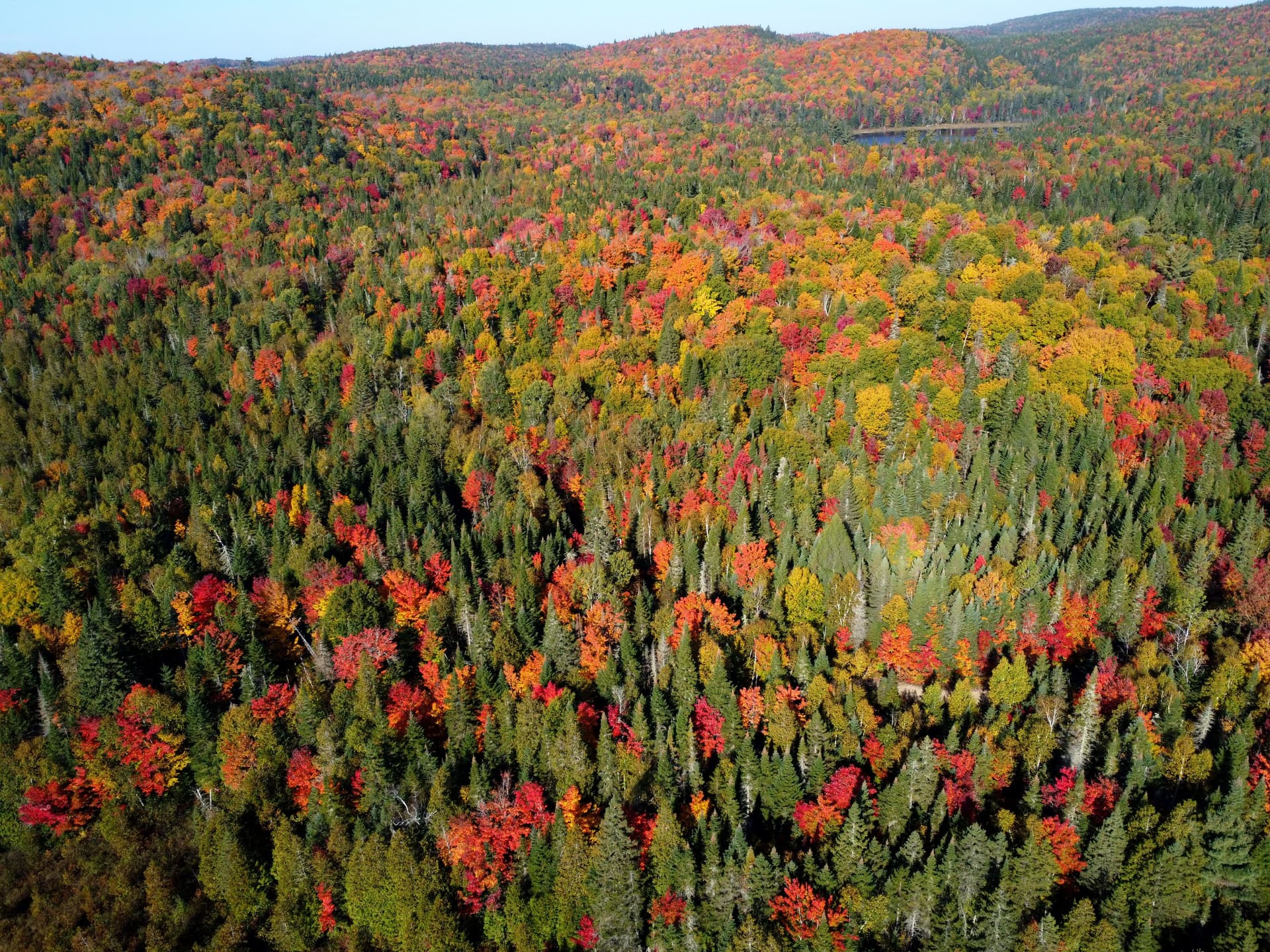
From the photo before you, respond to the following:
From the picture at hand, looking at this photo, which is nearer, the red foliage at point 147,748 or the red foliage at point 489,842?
the red foliage at point 489,842

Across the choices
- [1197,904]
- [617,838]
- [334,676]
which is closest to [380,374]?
[334,676]

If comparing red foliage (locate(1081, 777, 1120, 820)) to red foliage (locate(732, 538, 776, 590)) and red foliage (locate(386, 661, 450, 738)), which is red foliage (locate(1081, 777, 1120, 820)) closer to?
red foliage (locate(732, 538, 776, 590))

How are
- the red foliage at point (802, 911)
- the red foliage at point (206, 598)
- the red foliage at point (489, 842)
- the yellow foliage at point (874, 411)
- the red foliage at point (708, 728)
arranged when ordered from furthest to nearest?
1. the yellow foliage at point (874, 411)
2. the red foliage at point (206, 598)
3. the red foliage at point (708, 728)
4. the red foliage at point (489, 842)
5. the red foliage at point (802, 911)

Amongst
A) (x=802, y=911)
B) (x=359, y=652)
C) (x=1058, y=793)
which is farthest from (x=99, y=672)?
(x=1058, y=793)

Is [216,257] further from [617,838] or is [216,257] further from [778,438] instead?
[617,838]

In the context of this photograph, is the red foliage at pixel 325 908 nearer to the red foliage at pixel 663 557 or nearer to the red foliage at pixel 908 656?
the red foliage at pixel 663 557

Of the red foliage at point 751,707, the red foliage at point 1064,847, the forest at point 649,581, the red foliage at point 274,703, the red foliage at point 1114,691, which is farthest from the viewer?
the red foliage at point 274,703

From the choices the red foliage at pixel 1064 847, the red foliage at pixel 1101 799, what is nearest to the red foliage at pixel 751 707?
the red foliage at pixel 1064 847
